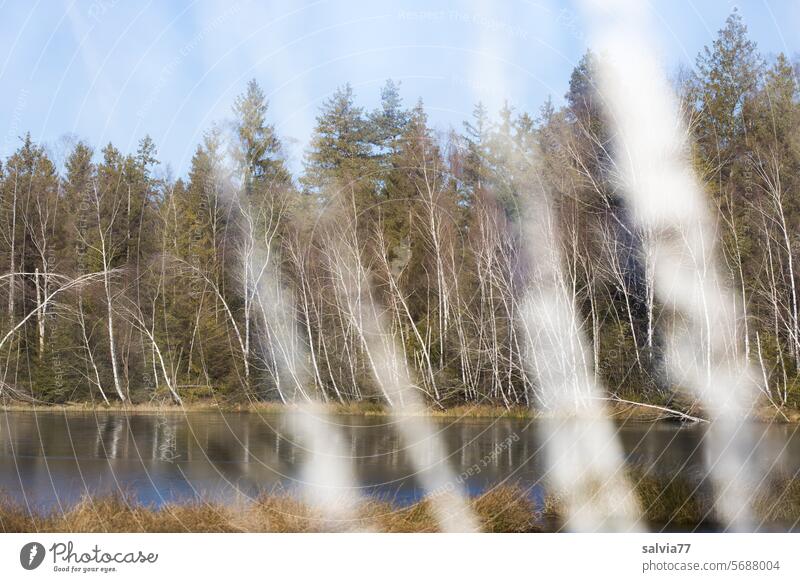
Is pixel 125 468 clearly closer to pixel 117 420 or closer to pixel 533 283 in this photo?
pixel 117 420

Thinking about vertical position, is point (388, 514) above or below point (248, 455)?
below

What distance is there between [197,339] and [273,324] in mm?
1730

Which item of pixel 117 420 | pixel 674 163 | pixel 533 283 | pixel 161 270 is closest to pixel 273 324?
pixel 161 270

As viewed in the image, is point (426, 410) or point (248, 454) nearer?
point (248, 454)

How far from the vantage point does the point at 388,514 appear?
26.2 ft

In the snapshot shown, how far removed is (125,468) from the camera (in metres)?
12.4
